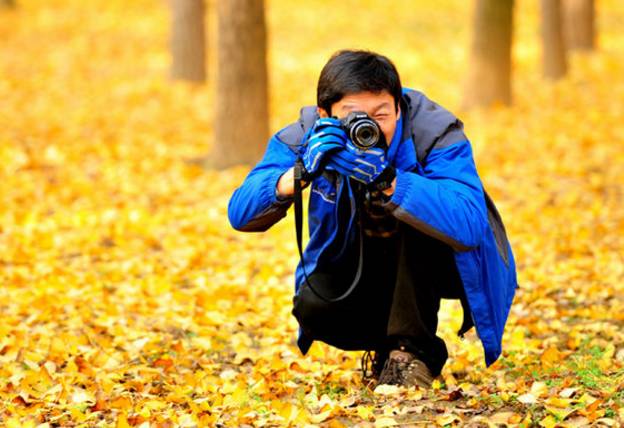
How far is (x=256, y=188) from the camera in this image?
333 cm

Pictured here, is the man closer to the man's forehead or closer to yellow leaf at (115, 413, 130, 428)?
the man's forehead

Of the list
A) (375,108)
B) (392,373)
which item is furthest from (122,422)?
(375,108)

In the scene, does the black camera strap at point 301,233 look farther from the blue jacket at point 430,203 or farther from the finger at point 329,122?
the finger at point 329,122

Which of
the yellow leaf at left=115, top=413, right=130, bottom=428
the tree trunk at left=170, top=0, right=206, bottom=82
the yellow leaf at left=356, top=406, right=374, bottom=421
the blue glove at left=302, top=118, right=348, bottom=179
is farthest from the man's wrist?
the tree trunk at left=170, top=0, right=206, bottom=82

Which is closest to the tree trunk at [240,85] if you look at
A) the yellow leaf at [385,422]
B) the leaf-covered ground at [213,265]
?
the leaf-covered ground at [213,265]

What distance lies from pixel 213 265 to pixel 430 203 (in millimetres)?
3243

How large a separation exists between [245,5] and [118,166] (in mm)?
1947

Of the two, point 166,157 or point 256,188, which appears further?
point 166,157

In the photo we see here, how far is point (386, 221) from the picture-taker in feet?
11.1

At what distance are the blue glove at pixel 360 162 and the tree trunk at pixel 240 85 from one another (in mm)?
5471

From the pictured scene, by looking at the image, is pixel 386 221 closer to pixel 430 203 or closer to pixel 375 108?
pixel 430 203

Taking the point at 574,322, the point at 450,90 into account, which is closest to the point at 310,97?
the point at 450,90

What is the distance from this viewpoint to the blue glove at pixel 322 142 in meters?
3.03

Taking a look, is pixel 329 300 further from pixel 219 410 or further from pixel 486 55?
pixel 486 55
